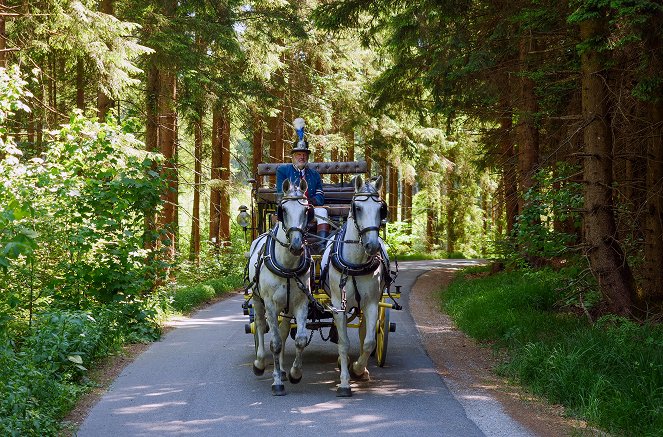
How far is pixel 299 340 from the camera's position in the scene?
308 inches

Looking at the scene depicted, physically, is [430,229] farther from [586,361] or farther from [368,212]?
[368,212]

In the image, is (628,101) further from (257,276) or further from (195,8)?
(195,8)

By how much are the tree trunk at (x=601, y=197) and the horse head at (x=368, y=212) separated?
13.6ft

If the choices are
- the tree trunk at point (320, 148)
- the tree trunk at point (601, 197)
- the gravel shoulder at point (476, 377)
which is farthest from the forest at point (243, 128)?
the tree trunk at point (320, 148)

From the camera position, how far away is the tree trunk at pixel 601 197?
33.5ft

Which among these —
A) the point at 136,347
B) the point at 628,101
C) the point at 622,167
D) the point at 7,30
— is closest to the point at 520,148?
the point at 622,167

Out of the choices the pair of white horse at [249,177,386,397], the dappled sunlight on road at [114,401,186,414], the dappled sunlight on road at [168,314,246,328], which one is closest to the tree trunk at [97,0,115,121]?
the dappled sunlight on road at [168,314,246,328]

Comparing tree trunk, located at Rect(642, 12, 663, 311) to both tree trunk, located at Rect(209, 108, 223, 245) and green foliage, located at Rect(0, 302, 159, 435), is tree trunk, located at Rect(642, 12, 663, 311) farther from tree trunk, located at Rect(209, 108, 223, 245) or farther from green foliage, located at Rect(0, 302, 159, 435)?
tree trunk, located at Rect(209, 108, 223, 245)

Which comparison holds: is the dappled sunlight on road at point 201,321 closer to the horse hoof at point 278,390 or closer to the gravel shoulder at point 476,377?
the gravel shoulder at point 476,377

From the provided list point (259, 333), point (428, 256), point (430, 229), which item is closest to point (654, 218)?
point (259, 333)

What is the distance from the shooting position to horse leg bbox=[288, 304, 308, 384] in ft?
25.8

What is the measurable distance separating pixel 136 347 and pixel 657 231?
8642 millimetres

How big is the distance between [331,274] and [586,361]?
3.14 m

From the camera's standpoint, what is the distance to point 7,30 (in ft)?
48.2
